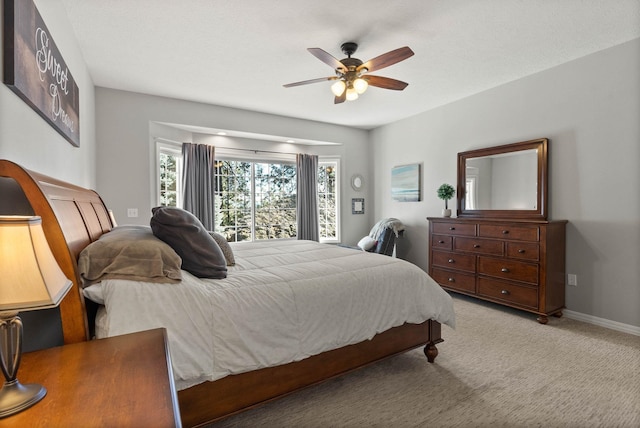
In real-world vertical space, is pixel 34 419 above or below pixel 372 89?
below

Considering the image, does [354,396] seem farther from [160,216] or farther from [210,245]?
[160,216]

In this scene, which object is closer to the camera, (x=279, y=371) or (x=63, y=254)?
(x=63, y=254)

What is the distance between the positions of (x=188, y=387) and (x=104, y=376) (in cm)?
68

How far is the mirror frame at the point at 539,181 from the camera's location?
3.37 meters

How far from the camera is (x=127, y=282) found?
1.39 m

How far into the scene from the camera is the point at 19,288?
0.68 m

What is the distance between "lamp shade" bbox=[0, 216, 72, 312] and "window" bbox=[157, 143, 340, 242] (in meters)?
3.99

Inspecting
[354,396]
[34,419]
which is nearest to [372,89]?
[354,396]

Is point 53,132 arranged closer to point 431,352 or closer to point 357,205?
point 431,352

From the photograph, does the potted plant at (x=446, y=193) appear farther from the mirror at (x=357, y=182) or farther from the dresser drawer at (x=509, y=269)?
the mirror at (x=357, y=182)

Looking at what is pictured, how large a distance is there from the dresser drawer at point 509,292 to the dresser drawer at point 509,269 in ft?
0.27

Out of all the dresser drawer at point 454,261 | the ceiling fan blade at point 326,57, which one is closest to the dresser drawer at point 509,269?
the dresser drawer at point 454,261

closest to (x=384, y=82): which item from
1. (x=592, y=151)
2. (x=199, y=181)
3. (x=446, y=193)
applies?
(x=446, y=193)

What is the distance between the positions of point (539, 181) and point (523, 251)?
86 cm
